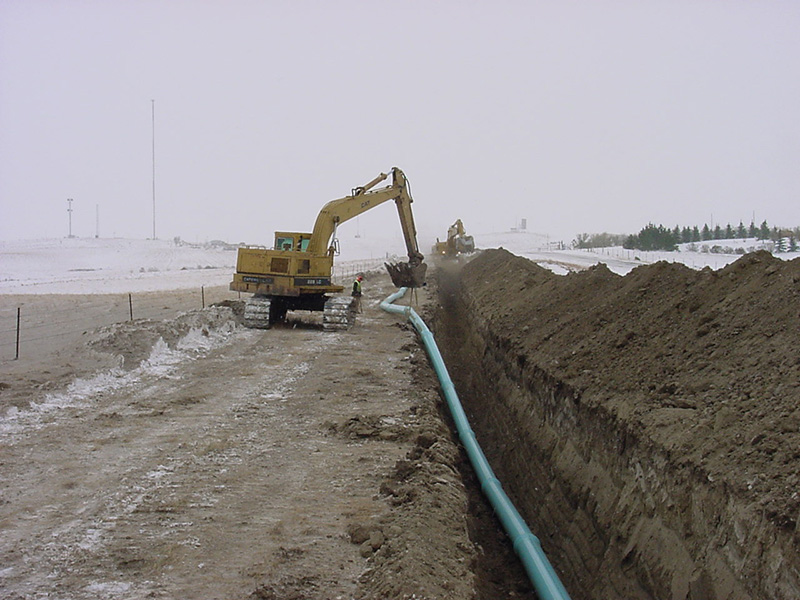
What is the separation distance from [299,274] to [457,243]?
1505 inches

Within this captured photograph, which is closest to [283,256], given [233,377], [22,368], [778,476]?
[233,377]

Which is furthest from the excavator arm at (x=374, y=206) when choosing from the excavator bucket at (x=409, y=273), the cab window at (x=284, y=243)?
the cab window at (x=284, y=243)

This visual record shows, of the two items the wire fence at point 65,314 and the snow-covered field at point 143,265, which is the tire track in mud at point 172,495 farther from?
the snow-covered field at point 143,265

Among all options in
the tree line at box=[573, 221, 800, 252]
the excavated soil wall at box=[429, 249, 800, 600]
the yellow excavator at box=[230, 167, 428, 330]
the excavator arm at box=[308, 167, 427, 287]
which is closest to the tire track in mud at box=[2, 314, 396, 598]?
the excavated soil wall at box=[429, 249, 800, 600]

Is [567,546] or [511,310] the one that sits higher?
[511,310]

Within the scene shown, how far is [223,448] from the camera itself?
328 inches

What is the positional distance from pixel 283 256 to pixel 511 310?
655 centimetres

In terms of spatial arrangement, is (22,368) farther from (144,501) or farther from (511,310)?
(511,310)

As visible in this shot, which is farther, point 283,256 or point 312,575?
point 283,256

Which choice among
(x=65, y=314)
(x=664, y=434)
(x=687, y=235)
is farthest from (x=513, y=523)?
(x=687, y=235)

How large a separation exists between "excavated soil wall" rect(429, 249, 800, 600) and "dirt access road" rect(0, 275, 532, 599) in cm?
117

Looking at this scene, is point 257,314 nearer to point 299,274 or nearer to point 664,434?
point 299,274

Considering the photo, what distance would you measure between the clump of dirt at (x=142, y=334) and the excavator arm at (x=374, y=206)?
12.1 feet

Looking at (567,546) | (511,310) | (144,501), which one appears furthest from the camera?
(511,310)
